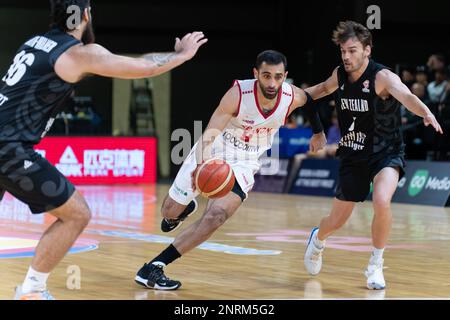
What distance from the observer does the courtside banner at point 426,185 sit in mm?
16344

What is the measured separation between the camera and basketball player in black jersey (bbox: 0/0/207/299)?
19.2ft

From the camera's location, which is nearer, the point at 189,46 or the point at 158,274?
the point at 189,46

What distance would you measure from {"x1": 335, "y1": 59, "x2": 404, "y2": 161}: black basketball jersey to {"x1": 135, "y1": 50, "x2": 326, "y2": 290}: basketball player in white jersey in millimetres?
408

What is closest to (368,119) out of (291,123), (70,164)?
(291,123)

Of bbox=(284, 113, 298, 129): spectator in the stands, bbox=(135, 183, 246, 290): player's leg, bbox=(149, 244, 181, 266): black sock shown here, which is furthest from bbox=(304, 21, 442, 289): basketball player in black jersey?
bbox=(284, 113, 298, 129): spectator in the stands

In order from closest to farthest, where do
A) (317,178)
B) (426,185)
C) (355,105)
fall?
(355,105) → (426,185) → (317,178)

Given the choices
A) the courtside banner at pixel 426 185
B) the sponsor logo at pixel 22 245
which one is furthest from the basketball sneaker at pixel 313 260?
the courtside banner at pixel 426 185

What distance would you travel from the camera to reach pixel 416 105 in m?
7.12

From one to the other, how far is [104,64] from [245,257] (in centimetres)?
387

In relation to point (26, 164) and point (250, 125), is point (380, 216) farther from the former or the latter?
point (26, 164)

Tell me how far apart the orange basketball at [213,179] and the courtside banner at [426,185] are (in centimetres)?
986
